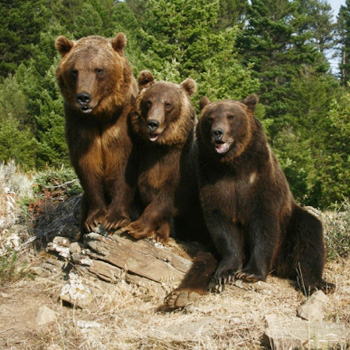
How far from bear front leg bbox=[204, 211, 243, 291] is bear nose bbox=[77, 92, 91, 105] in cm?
175

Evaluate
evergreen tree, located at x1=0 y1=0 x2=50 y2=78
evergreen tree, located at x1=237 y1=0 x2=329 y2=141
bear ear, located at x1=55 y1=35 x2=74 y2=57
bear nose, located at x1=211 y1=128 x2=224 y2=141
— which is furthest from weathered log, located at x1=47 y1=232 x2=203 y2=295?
evergreen tree, located at x1=0 y1=0 x2=50 y2=78

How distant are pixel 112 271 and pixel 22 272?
5.12ft

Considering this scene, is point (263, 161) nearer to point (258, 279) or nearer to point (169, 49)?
point (258, 279)

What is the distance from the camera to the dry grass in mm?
4270

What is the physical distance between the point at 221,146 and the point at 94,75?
1.59m

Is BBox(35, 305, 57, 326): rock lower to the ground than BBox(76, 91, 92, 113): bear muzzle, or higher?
lower

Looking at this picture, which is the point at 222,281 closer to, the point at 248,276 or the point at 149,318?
the point at 248,276

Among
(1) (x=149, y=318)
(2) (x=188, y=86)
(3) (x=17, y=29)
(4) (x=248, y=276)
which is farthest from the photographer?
(3) (x=17, y=29)

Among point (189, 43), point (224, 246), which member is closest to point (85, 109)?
point (224, 246)

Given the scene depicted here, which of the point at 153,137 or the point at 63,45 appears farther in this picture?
the point at 63,45

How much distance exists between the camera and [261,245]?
5219 mm

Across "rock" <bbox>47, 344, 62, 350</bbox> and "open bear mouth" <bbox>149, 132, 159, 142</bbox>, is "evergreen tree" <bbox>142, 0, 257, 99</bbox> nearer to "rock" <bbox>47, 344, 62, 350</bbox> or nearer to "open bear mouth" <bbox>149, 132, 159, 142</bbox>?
"open bear mouth" <bbox>149, 132, 159, 142</bbox>

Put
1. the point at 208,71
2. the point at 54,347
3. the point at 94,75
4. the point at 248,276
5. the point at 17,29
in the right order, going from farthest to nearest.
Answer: the point at 17,29
the point at 208,71
the point at 94,75
the point at 248,276
the point at 54,347

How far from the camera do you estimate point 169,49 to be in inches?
964
